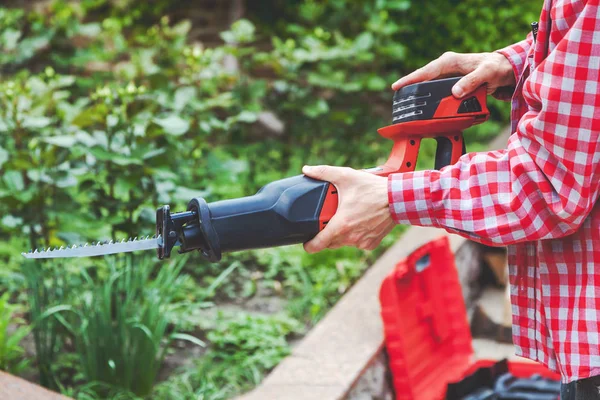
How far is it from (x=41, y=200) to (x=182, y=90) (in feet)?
2.84

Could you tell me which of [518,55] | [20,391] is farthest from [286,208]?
[20,391]

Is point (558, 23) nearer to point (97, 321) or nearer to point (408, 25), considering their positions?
point (97, 321)

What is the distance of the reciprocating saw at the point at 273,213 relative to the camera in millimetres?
1396

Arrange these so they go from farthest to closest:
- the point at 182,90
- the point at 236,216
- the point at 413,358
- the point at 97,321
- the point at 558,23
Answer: the point at 182,90 < the point at 413,358 < the point at 97,321 < the point at 236,216 < the point at 558,23

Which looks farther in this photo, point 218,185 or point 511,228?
point 218,185

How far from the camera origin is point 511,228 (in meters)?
1.26


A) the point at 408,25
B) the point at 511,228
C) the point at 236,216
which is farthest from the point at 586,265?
the point at 408,25

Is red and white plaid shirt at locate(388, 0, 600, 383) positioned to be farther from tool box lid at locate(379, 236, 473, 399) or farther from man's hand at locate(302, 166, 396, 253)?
tool box lid at locate(379, 236, 473, 399)

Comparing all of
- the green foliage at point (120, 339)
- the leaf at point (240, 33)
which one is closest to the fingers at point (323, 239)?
the green foliage at point (120, 339)

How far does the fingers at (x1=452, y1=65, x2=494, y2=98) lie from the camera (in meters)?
1.56

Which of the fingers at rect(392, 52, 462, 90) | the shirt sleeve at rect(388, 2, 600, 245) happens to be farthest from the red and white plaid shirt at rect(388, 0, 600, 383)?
the fingers at rect(392, 52, 462, 90)

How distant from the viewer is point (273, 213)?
143 centimetres

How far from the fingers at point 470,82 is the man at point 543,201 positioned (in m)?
0.11

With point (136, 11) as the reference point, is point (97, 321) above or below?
below
